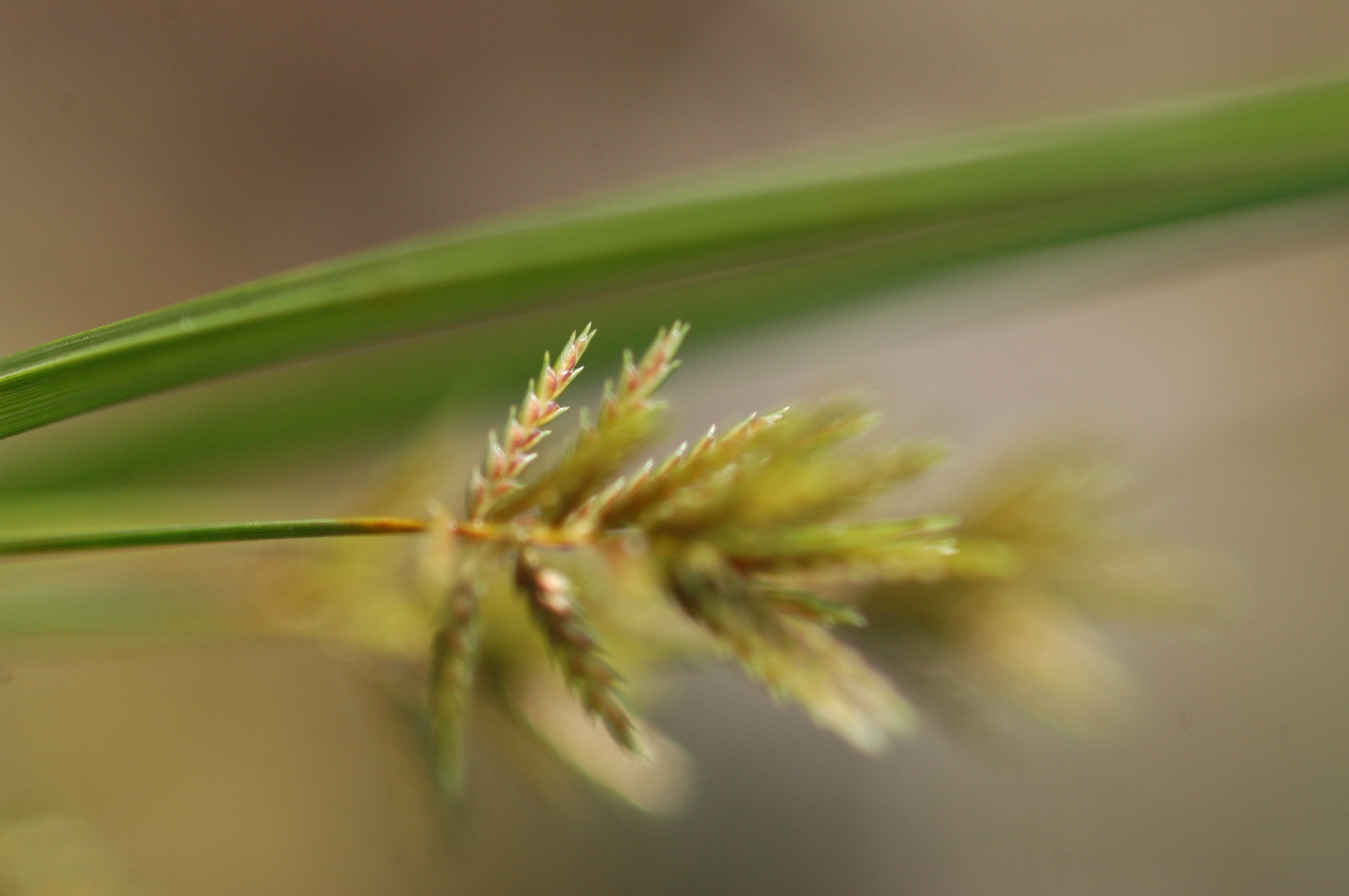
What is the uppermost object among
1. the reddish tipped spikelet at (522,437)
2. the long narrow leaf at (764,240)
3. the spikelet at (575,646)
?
the long narrow leaf at (764,240)

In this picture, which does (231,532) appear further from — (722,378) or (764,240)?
(722,378)

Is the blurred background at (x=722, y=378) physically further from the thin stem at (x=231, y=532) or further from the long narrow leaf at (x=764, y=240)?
the thin stem at (x=231, y=532)

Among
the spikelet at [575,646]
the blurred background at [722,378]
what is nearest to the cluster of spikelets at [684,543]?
the spikelet at [575,646]

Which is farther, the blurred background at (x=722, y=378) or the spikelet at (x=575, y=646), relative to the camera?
the blurred background at (x=722, y=378)

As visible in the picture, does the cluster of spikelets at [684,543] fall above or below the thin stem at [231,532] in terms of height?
below

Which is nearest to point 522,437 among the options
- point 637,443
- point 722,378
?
point 637,443
